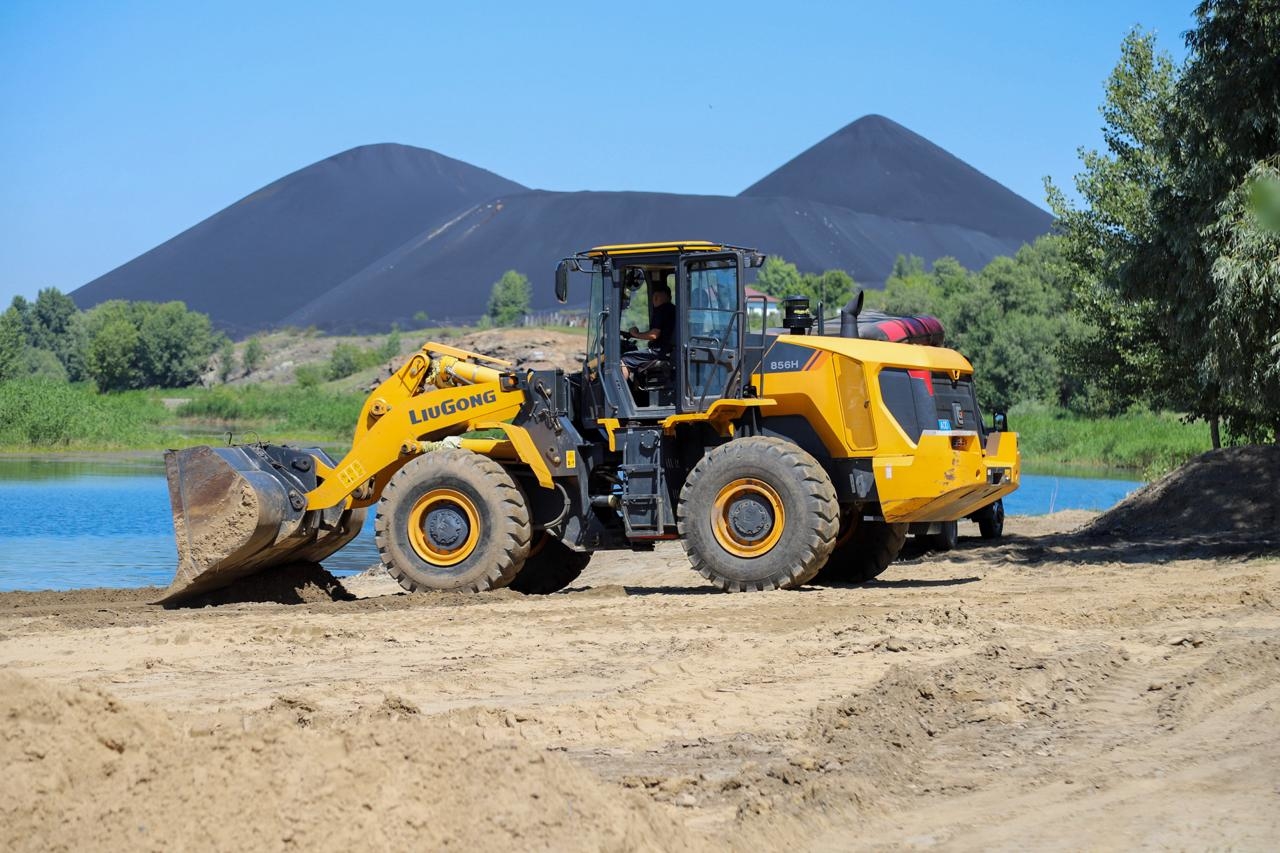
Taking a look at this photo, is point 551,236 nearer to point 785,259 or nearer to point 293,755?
point 785,259

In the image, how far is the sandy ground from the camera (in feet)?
17.8

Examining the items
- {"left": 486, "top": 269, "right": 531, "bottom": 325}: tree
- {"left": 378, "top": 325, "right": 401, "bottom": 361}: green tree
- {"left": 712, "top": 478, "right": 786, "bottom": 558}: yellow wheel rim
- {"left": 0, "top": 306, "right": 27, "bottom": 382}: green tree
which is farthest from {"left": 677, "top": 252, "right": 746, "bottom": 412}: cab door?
{"left": 486, "top": 269, "right": 531, "bottom": 325}: tree

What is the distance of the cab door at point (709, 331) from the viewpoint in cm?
1342

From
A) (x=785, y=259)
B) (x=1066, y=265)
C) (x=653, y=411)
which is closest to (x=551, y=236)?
(x=785, y=259)

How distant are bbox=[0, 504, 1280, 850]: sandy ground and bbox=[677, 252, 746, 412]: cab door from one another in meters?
1.86

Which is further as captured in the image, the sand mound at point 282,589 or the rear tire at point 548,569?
the rear tire at point 548,569

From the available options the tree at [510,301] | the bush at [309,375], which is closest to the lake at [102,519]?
the bush at [309,375]

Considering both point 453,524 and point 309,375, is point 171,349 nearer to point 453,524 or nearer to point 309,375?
point 309,375

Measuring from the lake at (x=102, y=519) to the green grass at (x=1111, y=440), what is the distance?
234cm

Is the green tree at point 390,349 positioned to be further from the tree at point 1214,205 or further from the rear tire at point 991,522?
the tree at point 1214,205

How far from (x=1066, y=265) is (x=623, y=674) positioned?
20216 millimetres

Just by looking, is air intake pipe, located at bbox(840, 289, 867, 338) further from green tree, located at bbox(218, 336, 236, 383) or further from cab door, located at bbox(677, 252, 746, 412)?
green tree, located at bbox(218, 336, 236, 383)

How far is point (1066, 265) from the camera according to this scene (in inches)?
1071

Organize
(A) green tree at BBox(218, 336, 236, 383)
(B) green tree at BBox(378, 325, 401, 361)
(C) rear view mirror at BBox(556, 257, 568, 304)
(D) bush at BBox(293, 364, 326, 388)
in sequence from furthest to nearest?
(A) green tree at BBox(218, 336, 236, 383) < (B) green tree at BBox(378, 325, 401, 361) < (D) bush at BBox(293, 364, 326, 388) < (C) rear view mirror at BBox(556, 257, 568, 304)
